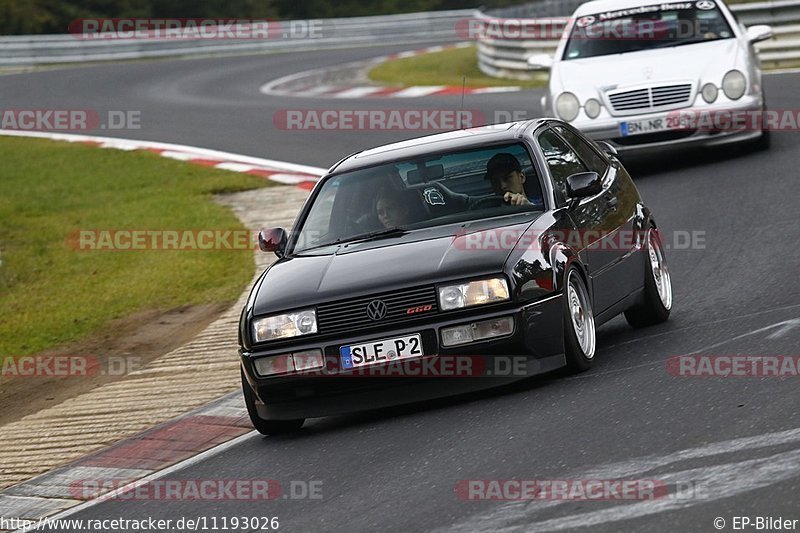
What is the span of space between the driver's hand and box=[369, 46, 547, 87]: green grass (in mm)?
16447

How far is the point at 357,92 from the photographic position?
86.1ft

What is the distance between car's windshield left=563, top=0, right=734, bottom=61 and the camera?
15.2 meters

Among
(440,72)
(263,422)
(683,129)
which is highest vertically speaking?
(263,422)

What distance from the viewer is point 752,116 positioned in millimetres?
14508

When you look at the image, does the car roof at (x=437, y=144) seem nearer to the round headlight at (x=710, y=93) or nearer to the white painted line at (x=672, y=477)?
the white painted line at (x=672, y=477)

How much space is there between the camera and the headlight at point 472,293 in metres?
7.26

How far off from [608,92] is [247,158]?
5988 millimetres

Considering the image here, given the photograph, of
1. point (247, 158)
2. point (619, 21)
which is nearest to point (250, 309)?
point (619, 21)

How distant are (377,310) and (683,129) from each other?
7.69m

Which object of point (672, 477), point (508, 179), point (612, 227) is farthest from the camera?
point (612, 227)

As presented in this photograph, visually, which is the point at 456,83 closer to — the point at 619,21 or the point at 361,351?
the point at 619,21

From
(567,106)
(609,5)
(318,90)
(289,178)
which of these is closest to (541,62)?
(609,5)

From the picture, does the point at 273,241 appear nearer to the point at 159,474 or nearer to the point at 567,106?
the point at 159,474

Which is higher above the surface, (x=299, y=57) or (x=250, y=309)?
(x=250, y=309)
